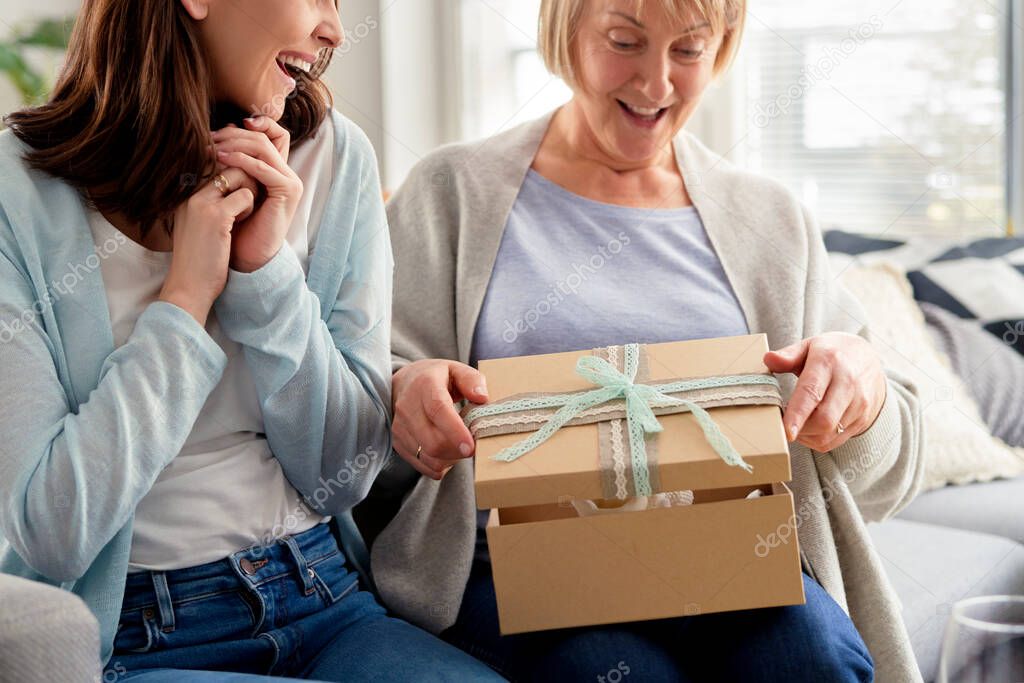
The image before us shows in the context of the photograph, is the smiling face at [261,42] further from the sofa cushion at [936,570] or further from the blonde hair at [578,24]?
the sofa cushion at [936,570]

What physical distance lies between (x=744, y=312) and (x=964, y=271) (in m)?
1.10

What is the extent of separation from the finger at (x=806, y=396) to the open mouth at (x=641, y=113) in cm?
47

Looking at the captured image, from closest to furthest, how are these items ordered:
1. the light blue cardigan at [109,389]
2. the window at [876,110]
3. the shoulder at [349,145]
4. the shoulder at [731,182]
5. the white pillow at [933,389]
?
the light blue cardigan at [109,389] < the shoulder at [349,145] < the shoulder at [731,182] < the white pillow at [933,389] < the window at [876,110]

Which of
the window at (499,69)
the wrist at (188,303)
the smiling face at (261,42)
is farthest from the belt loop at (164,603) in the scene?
the window at (499,69)

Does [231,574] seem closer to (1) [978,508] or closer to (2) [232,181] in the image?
(2) [232,181]

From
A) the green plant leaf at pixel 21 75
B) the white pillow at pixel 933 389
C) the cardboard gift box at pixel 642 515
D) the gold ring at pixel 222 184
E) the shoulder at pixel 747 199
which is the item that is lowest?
the white pillow at pixel 933 389

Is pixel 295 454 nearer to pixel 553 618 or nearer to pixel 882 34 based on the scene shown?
pixel 553 618

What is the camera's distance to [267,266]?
3.44ft

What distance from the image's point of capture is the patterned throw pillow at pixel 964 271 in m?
2.15

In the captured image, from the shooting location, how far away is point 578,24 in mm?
1432

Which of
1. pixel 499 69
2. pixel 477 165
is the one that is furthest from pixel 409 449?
pixel 499 69

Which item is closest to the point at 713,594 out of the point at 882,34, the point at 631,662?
the point at 631,662

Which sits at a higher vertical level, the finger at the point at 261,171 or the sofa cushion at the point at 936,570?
the finger at the point at 261,171

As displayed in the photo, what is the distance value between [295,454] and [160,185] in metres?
0.30
